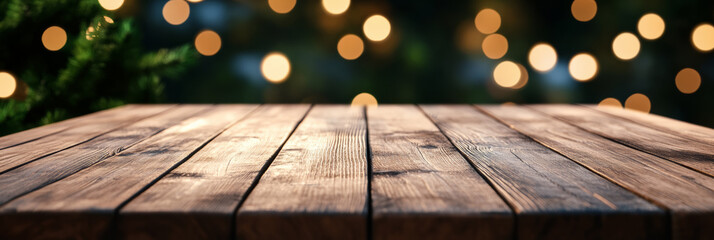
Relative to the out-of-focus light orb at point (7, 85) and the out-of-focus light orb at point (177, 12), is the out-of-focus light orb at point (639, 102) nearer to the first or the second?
the out-of-focus light orb at point (177, 12)

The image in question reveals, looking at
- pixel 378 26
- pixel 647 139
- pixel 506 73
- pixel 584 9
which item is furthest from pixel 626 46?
pixel 647 139

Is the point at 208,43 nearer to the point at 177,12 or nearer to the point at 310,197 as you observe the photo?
the point at 177,12

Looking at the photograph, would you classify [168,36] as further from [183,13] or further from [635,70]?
[635,70]

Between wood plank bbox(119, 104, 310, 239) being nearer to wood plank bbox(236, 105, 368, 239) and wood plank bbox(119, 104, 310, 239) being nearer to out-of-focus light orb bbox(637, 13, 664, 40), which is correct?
wood plank bbox(236, 105, 368, 239)

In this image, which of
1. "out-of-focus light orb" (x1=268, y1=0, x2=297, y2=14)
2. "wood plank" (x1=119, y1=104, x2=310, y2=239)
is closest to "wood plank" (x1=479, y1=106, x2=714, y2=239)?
"wood plank" (x1=119, y1=104, x2=310, y2=239)

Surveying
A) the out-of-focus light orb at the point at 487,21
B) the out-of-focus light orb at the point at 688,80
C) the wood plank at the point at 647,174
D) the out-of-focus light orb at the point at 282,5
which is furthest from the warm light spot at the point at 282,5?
the out-of-focus light orb at the point at 688,80

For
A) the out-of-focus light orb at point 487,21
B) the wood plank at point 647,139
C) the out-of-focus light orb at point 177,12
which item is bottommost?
the wood plank at point 647,139
